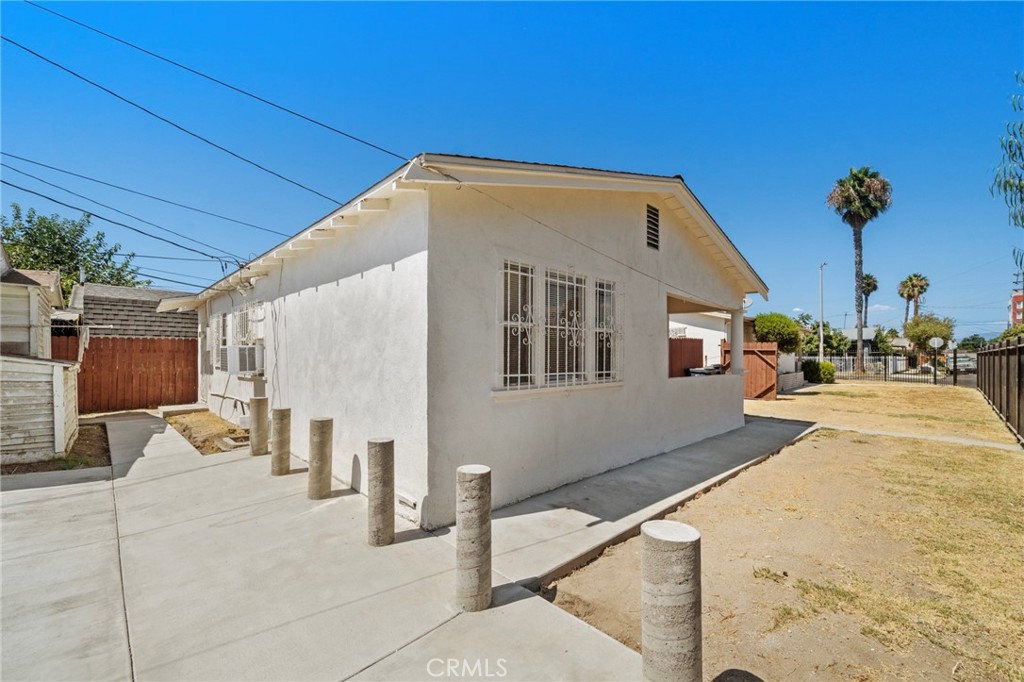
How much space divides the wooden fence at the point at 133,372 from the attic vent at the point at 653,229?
15117 mm

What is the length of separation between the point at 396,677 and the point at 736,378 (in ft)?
34.3

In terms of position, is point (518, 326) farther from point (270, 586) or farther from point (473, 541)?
point (270, 586)

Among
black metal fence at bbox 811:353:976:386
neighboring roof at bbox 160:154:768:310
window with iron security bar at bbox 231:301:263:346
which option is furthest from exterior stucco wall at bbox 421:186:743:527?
black metal fence at bbox 811:353:976:386

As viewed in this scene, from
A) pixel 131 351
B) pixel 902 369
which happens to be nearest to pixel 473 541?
pixel 131 351

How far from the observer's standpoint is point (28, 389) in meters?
6.55

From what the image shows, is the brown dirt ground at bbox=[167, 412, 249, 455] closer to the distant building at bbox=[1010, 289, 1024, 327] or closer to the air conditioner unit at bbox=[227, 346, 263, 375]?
the air conditioner unit at bbox=[227, 346, 263, 375]

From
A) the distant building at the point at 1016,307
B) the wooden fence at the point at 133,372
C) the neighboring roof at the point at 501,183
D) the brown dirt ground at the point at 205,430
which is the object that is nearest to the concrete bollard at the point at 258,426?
the brown dirt ground at the point at 205,430

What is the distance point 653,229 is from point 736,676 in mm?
6767

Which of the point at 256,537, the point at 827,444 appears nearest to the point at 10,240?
the point at 256,537

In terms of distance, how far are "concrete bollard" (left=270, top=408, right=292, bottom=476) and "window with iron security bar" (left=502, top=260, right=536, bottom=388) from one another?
3289 millimetres

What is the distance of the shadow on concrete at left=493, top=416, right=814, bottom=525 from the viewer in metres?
5.00

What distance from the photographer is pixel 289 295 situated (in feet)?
24.7

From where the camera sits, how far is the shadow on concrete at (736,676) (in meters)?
2.43

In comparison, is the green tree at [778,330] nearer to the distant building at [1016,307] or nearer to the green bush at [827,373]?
the green bush at [827,373]
